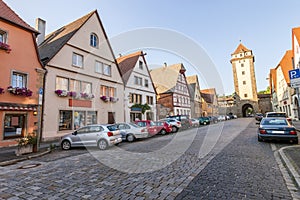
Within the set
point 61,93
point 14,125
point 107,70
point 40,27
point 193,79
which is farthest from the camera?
point 193,79

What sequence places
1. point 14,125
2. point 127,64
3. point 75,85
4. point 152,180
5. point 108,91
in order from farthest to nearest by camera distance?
1. point 127,64
2. point 108,91
3. point 75,85
4. point 14,125
5. point 152,180

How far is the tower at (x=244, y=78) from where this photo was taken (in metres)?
62.8

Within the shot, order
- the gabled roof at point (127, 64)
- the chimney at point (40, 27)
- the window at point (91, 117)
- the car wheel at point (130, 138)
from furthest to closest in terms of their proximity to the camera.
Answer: the gabled roof at point (127, 64) < the chimney at point (40, 27) < the window at point (91, 117) < the car wheel at point (130, 138)

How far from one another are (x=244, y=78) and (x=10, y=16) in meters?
69.1

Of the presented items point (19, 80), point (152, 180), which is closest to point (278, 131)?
point (152, 180)

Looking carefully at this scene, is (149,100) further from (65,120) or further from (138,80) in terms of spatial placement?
(65,120)

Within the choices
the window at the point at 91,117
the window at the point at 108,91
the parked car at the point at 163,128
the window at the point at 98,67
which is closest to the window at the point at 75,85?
the window at the point at 91,117

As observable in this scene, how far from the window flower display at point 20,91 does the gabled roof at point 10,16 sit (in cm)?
447

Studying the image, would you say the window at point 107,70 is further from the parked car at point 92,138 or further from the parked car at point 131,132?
the parked car at point 92,138

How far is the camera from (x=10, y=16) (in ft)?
40.7

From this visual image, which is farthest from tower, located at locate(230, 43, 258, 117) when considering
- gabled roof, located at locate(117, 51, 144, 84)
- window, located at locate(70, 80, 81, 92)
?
window, located at locate(70, 80, 81, 92)

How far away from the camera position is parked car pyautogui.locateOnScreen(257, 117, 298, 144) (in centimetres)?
952

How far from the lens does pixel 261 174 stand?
16.3ft

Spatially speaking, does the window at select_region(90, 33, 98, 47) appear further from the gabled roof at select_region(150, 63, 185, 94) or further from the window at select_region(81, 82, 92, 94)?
the gabled roof at select_region(150, 63, 185, 94)
